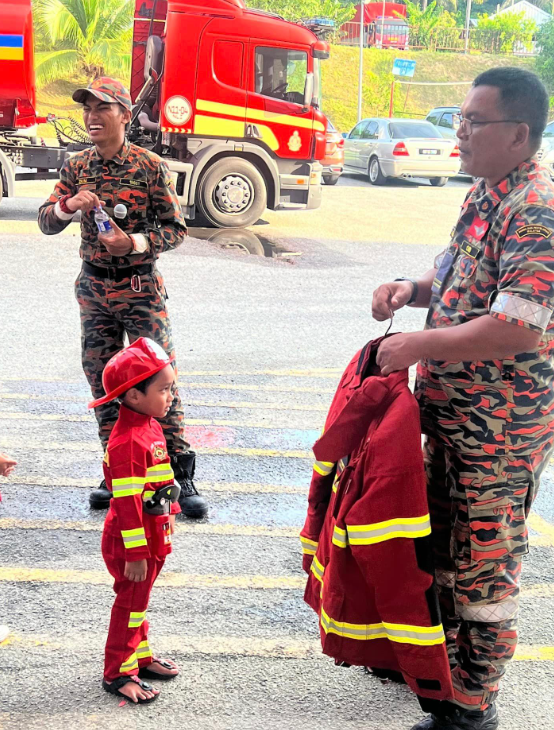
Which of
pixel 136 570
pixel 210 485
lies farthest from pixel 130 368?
pixel 210 485

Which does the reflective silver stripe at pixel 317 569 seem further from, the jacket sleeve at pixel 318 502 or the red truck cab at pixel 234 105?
the red truck cab at pixel 234 105

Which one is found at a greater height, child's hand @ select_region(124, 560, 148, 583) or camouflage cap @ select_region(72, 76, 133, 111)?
camouflage cap @ select_region(72, 76, 133, 111)

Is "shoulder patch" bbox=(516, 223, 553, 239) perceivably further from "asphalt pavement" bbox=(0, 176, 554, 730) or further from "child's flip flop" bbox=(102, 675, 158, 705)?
"child's flip flop" bbox=(102, 675, 158, 705)

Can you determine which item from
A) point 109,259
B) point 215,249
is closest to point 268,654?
point 109,259

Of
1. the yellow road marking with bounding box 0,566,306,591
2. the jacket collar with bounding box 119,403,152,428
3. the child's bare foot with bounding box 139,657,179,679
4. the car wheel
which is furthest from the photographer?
the car wheel

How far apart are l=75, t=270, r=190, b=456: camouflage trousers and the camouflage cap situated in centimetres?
81

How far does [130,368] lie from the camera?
2857mm

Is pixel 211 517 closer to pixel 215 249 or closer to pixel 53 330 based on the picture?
pixel 53 330

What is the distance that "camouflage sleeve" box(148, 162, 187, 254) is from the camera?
13.5ft

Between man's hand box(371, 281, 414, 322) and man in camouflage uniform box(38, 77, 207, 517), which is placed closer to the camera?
man's hand box(371, 281, 414, 322)

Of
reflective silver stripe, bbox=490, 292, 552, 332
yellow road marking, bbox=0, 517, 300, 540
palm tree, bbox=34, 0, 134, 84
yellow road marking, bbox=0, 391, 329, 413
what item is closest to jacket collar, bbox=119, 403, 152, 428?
reflective silver stripe, bbox=490, 292, 552, 332

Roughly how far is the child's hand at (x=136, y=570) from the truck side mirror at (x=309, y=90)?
11953 mm

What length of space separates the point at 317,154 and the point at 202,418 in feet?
29.9

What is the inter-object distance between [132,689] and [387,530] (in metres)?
1.08
